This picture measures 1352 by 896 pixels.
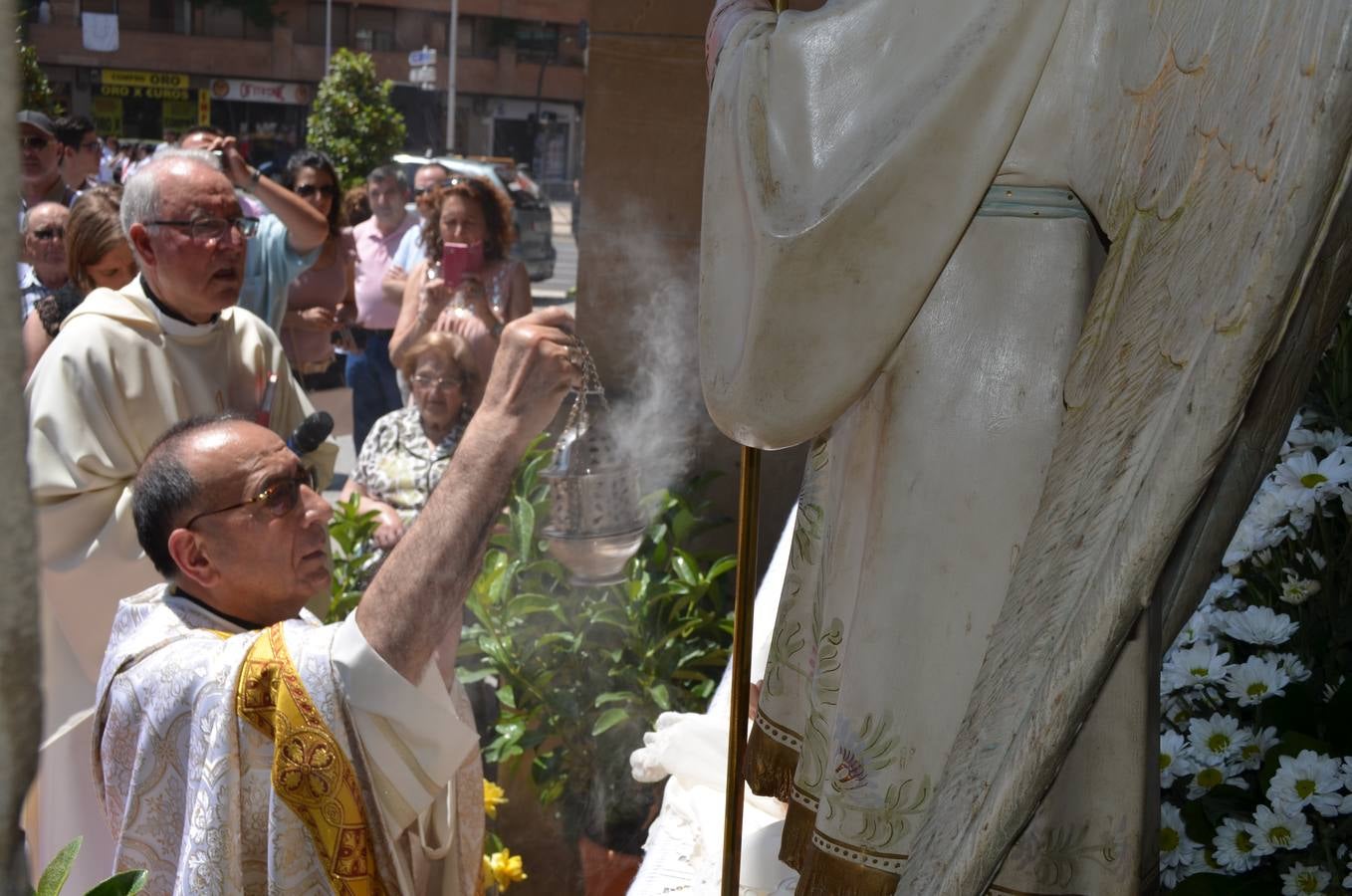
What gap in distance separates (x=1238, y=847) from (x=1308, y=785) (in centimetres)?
14

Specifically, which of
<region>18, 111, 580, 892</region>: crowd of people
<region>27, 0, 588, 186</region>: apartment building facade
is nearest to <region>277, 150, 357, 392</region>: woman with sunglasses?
<region>18, 111, 580, 892</region>: crowd of people

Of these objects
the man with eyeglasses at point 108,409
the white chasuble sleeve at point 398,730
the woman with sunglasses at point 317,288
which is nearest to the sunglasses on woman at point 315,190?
the woman with sunglasses at point 317,288

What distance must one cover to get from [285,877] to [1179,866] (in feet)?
4.28

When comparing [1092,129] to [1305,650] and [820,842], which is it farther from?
[1305,650]

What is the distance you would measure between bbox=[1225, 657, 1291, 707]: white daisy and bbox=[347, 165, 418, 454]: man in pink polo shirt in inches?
183

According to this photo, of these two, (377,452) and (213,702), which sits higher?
(213,702)

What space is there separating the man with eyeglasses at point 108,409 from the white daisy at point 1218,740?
2.29 metres

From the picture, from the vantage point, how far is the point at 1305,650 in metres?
2.20

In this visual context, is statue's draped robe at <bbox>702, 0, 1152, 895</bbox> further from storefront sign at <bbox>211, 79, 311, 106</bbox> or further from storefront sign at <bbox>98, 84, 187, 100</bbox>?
storefront sign at <bbox>211, 79, 311, 106</bbox>

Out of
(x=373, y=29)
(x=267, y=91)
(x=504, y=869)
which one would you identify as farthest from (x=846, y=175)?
(x=267, y=91)

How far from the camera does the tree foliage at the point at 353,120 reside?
53.1 ft

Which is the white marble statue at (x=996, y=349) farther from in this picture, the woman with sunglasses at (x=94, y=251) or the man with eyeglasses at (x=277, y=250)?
the man with eyeglasses at (x=277, y=250)

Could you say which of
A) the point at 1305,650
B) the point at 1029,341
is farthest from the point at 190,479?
the point at 1305,650

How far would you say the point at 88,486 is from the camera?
310 centimetres
